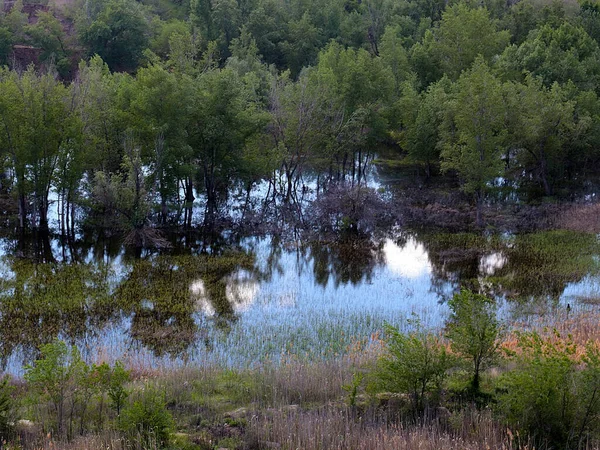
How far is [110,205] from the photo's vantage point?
111 feet

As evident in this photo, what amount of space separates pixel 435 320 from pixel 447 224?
1830 cm

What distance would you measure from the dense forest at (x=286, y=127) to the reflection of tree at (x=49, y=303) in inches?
240

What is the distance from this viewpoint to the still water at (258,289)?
1916cm

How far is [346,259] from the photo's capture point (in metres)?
31.3

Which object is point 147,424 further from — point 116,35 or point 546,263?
point 116,35

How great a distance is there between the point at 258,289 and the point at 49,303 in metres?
8.43

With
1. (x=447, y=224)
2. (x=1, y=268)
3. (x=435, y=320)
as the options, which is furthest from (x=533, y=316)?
(x=1, y=268)

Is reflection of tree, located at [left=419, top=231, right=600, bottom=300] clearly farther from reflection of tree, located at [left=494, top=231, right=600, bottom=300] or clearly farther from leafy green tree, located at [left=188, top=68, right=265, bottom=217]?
leafy green tree, located at [left=188, top=68, right=265, bottom=217]

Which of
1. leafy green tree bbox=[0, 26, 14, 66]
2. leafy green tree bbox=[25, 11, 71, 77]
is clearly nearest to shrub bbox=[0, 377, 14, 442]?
leafy green tree bbox=[25, 11, 71, 77]

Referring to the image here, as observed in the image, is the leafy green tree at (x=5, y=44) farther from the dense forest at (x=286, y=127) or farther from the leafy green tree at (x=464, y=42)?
A: the leafy green tree at (x=464, y=42)

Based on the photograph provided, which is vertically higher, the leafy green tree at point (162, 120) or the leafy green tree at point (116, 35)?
the leafy green tree at point (116, 35)

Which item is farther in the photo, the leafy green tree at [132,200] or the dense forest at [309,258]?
the leafy green tree at [132,200]

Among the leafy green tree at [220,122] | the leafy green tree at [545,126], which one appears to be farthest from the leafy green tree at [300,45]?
the leafy green tree at [220,122]

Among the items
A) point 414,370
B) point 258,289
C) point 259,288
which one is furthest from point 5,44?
point 414,370
